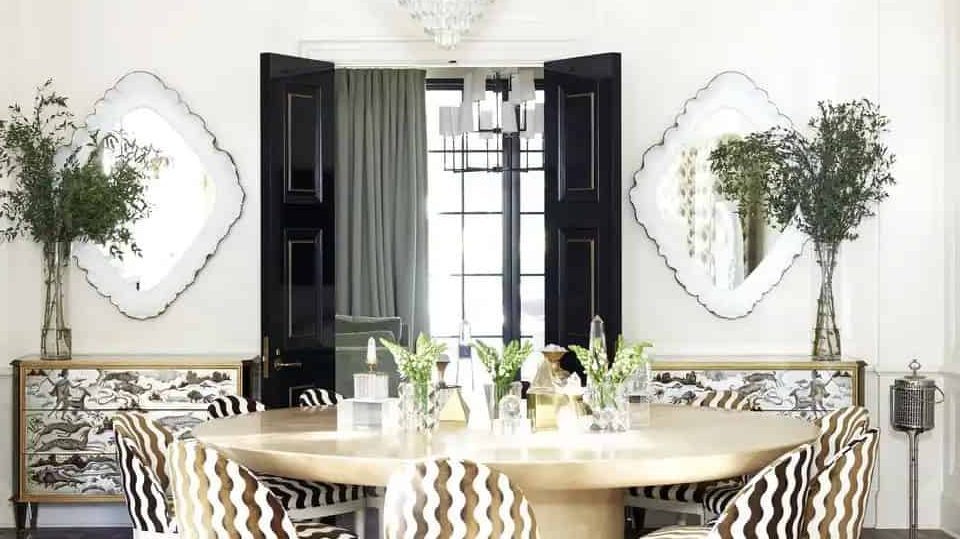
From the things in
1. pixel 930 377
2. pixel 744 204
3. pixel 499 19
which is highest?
pixel 499 19

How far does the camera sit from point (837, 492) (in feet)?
11.1

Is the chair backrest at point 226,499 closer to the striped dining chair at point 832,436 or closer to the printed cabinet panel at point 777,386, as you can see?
the striped dining chair at point 832,436

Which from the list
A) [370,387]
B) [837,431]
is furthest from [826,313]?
[370,387]

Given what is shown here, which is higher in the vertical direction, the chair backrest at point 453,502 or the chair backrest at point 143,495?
the chair backrest at point 453,502

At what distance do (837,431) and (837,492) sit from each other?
601 millimetres

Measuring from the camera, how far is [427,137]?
9.77 m

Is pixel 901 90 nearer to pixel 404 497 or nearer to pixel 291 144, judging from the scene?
pixel 291 144

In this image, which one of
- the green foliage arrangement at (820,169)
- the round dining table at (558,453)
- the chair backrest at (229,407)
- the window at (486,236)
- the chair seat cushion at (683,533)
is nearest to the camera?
the round dining table at (558,453)

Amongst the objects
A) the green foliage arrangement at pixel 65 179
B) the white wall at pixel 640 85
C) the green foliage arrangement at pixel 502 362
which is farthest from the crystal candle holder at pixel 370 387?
the green foliage arrangement at pixel 65 179

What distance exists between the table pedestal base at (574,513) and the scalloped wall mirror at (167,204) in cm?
310

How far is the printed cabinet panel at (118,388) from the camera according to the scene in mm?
5824

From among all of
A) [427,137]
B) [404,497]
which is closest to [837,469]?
[404,497]

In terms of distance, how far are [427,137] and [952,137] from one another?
459 cm

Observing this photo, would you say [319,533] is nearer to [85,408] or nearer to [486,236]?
[85,408]
